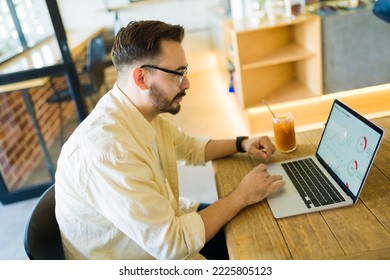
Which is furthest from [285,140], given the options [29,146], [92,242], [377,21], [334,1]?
[29,146]

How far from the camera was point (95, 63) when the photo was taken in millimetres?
3635

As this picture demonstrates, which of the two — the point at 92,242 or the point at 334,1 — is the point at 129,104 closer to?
the point at 92,242

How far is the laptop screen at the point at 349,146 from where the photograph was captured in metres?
0.91

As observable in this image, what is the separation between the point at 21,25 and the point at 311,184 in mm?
2436

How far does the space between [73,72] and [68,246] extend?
5.79ft

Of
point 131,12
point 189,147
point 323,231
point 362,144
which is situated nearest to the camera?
point 323,231

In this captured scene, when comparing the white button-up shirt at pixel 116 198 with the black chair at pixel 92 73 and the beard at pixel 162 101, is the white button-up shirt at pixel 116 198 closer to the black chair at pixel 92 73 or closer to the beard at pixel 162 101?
the beard at pixel 162 101

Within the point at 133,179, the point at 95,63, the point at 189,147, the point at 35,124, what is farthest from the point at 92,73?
the point at 133,179

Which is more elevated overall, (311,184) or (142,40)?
(142,40)

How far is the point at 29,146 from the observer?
10.5 ft

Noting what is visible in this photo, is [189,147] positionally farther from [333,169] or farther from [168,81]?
[333,169]

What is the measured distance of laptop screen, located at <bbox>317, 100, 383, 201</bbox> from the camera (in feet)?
2.99

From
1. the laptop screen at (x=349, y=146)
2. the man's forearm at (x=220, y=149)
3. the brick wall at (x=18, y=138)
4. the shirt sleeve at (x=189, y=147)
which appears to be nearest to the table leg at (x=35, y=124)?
the brick wall at (x=18, y=138)

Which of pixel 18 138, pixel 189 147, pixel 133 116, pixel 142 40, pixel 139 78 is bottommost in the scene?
pixel 18 138
